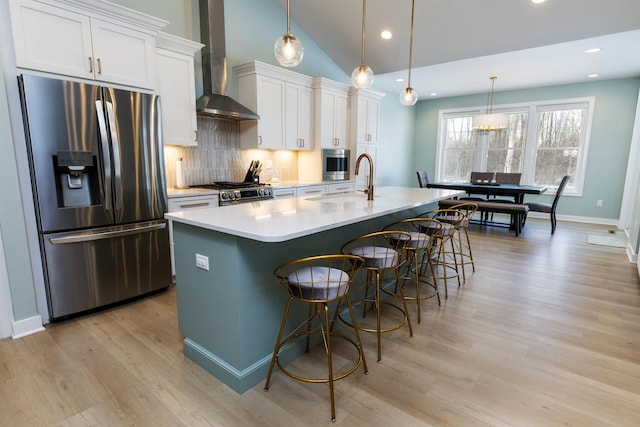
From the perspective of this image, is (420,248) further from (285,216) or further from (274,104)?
(274,104)

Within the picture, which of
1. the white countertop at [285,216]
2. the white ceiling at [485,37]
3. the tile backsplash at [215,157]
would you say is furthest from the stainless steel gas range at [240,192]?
the white ceiling at [485,37]

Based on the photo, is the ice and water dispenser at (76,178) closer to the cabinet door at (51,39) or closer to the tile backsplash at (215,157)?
the cabinet door at (51,39)

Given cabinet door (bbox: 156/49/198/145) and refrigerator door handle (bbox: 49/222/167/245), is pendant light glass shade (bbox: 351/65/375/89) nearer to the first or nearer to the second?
cabinet door (bbox: 156/49/198/145)

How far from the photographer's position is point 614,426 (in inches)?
63.4

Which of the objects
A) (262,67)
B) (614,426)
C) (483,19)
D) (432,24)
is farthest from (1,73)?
(483,19)

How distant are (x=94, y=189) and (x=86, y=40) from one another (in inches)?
45.4

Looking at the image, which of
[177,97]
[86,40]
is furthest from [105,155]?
[177,97]

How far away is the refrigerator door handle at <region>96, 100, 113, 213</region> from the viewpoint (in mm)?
2568

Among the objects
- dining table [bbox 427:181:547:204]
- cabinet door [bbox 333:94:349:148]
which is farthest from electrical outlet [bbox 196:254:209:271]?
dining table [bbox 427:181:547:204]

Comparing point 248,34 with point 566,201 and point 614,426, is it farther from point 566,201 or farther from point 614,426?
point 566,201

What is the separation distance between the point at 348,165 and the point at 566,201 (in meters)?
4.88

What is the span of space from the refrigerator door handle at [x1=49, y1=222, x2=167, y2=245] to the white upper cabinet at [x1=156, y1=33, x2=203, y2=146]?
94cm

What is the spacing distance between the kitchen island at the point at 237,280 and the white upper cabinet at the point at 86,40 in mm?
1571

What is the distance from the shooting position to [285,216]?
2070mm
